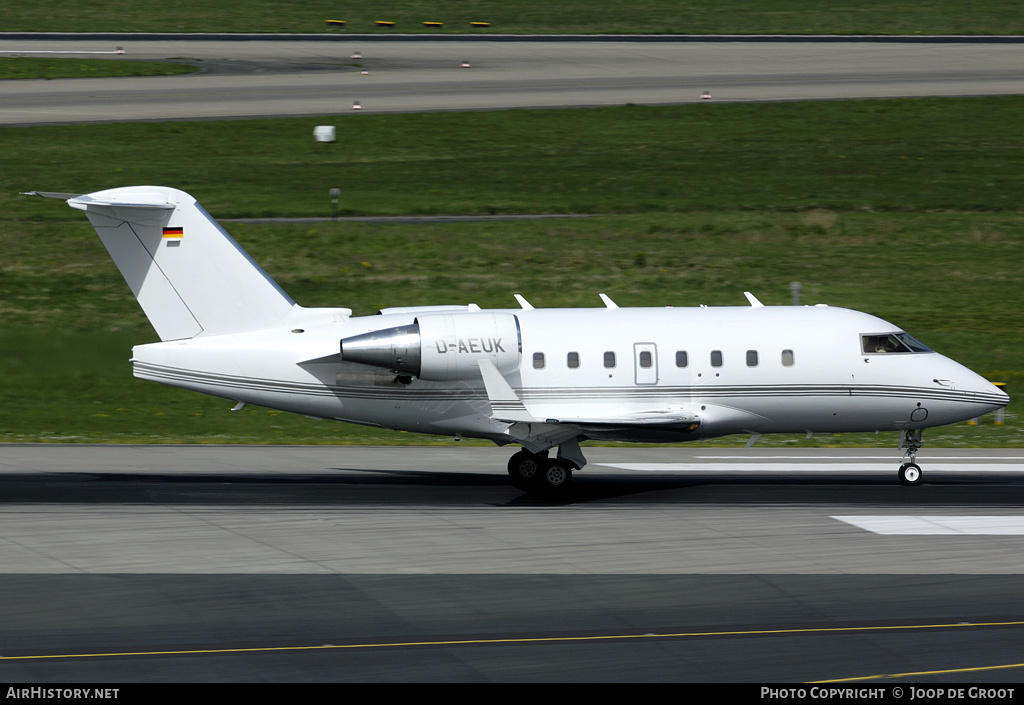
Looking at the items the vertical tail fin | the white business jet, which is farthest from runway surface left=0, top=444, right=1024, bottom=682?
the vertical tail fin

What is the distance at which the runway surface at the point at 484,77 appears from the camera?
2178 inches

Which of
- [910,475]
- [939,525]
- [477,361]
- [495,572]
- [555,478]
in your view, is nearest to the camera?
[495,572]

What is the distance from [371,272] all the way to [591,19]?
3572 cm

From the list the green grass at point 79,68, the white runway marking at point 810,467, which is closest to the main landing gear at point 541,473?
the white runway marking at point 810,467

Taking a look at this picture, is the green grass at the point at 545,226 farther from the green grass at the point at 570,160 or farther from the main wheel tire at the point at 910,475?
the main wheel tire at the point at 910,475

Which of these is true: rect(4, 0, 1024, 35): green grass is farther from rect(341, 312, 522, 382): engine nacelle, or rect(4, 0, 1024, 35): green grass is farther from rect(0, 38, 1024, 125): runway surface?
rect(341, 312, 522, 382): engine nacelle

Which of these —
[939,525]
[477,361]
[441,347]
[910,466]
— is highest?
[441,347]

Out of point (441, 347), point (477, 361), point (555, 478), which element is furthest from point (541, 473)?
point (441, 347)

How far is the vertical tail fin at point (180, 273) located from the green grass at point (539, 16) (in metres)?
48.4

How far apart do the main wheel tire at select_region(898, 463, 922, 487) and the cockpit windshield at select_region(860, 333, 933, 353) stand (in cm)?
215

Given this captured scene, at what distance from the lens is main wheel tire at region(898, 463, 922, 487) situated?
2380 cm

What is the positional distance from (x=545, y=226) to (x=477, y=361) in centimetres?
2210

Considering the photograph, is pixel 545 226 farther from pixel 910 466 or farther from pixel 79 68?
pixel 79 68

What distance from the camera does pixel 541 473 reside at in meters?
22.7
